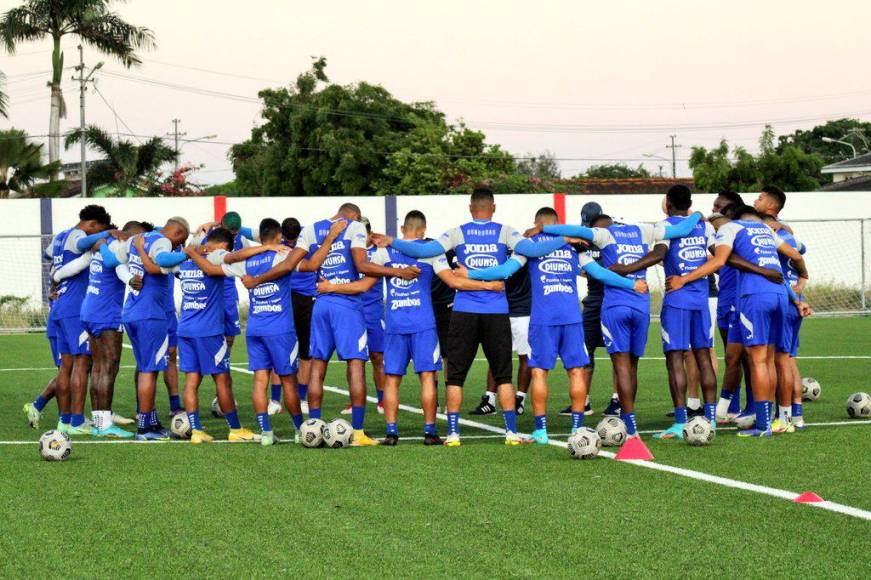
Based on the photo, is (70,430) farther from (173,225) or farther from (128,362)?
(128,362)

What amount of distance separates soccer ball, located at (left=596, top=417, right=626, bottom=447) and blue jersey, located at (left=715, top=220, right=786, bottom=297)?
1.77m

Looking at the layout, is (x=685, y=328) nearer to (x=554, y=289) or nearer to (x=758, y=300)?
(x=758, y=300)

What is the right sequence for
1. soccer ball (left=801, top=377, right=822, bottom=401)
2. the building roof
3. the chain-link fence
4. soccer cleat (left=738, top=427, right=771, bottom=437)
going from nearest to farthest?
soccer cleat (left=738, top=427, right=771, bottom=437), soccer ball (left=801, top=377, right=822, bottom=401), the chain-link fence, the building roof

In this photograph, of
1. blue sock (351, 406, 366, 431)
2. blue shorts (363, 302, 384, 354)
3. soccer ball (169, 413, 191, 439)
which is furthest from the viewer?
blue shorts (363, 302, 384, 354)

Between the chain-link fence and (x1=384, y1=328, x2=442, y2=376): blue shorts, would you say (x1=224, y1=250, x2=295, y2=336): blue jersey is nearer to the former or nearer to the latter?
(x1=384, y1=328, x2=442, y2=376): blue shorts

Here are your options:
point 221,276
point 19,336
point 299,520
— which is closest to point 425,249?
point 221,276

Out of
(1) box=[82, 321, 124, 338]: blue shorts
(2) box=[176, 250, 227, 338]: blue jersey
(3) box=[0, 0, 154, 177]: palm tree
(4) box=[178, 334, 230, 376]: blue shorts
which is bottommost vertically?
(4) box=[178, 334, 230, 376]: blue shorts

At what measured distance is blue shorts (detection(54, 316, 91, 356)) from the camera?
13.2 m

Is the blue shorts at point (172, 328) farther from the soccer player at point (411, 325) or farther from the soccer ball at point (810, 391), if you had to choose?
the soccer ball at point (810, 391)

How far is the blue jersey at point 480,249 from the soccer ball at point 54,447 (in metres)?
3.80

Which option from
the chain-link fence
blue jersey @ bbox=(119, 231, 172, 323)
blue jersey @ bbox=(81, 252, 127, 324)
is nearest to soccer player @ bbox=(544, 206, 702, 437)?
blue jersey @ bbox=(119, 231, 172, 323)

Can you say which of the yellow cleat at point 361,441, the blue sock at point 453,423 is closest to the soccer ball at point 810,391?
the blue sock at point 453,423

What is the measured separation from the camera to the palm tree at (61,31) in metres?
51.2

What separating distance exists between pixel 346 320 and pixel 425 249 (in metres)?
1.15
